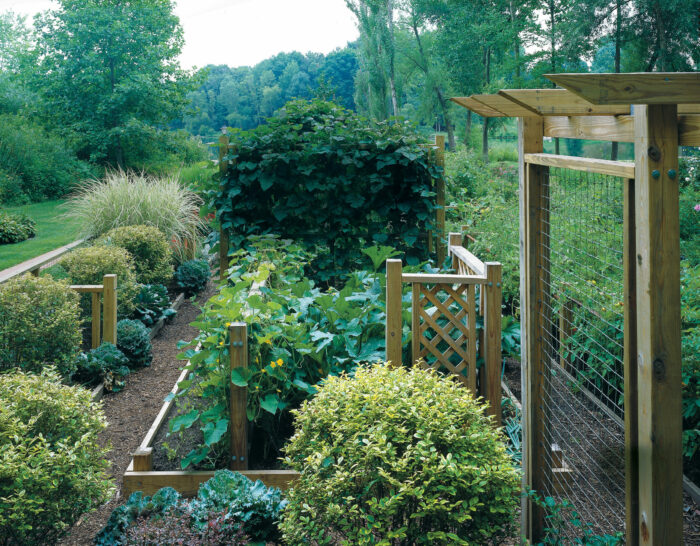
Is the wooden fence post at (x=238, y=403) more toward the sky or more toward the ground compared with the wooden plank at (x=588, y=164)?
more toward the ground

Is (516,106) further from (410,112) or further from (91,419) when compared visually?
(410,112)

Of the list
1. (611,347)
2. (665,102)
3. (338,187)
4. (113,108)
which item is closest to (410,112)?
(113,108)

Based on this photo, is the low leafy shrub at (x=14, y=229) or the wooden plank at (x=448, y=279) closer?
the wooden plank at (x=448, y=279)

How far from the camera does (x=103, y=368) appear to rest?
5203 mm

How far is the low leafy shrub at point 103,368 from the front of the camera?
5160mm

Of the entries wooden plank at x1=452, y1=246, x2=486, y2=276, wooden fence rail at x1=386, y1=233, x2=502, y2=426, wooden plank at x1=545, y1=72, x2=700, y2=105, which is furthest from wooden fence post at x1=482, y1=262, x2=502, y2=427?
wooden plank at x1=545, y1=72, x2=700, y2=105

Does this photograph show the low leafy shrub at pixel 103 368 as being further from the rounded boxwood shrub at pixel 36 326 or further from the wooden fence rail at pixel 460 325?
the wooden fence rail at pixel 460 325

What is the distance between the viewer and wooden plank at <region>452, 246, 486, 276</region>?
4055 millimetres

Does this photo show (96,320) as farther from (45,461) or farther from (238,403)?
(45,461)

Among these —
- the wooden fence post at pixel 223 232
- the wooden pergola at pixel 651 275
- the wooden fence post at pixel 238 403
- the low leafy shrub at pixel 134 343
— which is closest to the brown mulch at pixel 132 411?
the low leafy shrub at pixel 134 343

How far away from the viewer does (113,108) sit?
81.3 feet

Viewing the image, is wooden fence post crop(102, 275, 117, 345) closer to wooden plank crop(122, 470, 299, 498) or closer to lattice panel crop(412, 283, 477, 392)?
wooden plank crop(122, 470, 299, 498)

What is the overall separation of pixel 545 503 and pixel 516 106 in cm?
159

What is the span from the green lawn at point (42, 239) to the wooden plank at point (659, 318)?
8942mm
